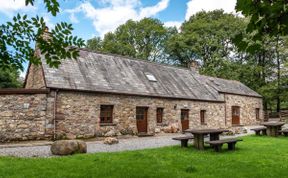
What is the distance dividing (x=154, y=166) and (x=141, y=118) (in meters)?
10.6

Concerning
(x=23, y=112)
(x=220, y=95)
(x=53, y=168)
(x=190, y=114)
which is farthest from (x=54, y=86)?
(x=220, y=95)

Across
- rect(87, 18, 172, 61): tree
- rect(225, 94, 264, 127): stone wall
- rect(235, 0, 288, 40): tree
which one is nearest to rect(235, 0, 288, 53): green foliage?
rect(235, 0, 288, 40): tree

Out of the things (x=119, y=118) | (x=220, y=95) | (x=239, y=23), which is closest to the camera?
(x=119, y=118)

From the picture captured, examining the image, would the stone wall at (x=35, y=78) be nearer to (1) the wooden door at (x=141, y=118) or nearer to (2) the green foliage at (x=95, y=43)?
(1) the wooden door at (x=141, y=118)

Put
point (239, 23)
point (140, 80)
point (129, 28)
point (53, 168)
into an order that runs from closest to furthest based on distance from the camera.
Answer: point (53, 168) → point (140, 80) → point (239, 23) → point (129, 28)

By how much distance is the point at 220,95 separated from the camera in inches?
971

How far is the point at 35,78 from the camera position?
17656mm

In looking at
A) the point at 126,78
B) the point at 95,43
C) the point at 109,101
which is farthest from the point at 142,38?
the point at 109,101

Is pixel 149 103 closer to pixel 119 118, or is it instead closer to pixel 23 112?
pixel 119 118

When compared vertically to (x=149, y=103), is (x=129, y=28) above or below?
above

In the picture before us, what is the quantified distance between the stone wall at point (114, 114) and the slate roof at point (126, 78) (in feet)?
1.55

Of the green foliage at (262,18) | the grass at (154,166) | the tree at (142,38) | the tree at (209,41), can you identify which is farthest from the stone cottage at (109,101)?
the tree at (142,38)

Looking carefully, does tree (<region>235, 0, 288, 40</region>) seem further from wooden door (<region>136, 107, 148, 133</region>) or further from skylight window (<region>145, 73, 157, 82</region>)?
skylight window (<region>145, 73, 157, 82</region>)

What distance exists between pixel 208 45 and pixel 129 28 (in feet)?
42.1
